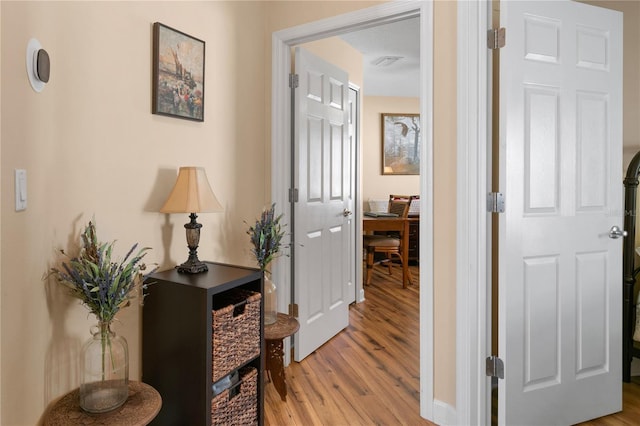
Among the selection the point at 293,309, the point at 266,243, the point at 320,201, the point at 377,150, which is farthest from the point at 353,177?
the point at 377,150

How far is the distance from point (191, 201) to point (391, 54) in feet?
11.2

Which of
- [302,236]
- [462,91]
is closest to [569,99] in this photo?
[462,91]

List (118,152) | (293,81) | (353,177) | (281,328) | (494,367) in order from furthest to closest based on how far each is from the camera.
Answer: (353,177) < (293,81) < (281,328) < (494,367) < (118,152)

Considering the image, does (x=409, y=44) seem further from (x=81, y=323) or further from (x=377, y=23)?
(x=81, y=323)

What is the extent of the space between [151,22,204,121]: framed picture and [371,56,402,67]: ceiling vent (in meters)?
2.96

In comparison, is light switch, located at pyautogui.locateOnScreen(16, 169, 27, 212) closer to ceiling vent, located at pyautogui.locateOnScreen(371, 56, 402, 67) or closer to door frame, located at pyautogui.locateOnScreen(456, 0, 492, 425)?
door frame, located at pyautogui.locateOnScreen(456, 0, 492, 425)

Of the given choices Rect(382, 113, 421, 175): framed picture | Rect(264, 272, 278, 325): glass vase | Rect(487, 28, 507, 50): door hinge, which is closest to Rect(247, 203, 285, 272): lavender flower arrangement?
Rect(264, 272, 278, 325): glass vase

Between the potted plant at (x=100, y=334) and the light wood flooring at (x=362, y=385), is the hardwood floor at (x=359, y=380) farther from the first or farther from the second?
the potted plant at (x=100, y=334)

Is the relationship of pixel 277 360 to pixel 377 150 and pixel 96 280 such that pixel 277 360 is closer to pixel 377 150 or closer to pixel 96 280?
pixel 96 280

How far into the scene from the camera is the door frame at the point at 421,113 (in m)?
2.05

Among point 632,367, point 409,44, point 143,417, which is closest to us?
point 143,417

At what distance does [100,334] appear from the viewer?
1.44m

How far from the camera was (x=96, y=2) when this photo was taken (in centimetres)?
161

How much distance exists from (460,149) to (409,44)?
8.63 feet
